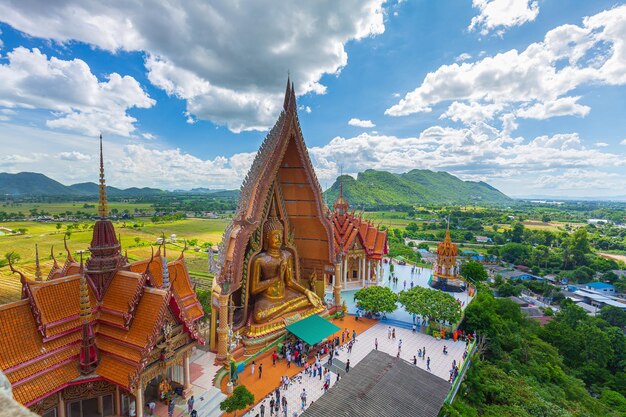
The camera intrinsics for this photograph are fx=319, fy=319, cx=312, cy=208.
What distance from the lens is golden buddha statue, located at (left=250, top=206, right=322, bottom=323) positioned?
19.4 metres

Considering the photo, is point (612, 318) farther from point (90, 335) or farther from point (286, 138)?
point (90, 335)

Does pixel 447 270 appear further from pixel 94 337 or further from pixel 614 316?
pixel 94 337

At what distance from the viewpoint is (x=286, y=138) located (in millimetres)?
19109

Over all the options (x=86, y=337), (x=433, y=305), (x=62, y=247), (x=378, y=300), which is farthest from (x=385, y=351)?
(x=62, y=247)

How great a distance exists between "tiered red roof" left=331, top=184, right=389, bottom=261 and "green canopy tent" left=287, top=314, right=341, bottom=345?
38.6 feet

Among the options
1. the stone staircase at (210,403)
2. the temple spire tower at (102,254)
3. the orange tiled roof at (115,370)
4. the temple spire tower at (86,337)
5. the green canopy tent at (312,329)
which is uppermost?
the temple spire tower at (102,254)

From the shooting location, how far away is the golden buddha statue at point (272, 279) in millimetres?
19359

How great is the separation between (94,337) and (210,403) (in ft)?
18.6

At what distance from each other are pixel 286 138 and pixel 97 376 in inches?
556

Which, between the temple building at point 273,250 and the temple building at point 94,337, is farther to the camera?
the temple building at point 273,250

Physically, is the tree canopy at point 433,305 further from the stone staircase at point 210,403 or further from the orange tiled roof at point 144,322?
the orange tiled roof at point 144,322

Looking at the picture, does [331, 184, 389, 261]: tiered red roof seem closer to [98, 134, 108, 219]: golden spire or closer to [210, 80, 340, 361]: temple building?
[210, 80, 340, 361]: temple building

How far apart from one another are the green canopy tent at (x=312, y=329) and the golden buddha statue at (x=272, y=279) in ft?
3.83

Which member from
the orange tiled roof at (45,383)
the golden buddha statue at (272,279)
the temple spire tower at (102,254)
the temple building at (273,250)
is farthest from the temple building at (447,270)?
the orange tiled roof at (45,383)
